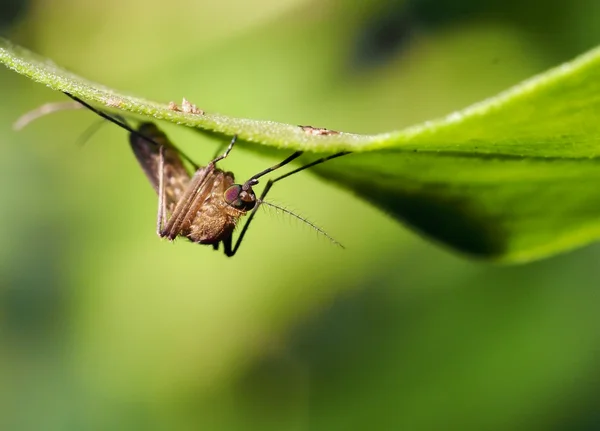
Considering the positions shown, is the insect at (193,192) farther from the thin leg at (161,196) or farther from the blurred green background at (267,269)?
the blurred green background at (267,269)

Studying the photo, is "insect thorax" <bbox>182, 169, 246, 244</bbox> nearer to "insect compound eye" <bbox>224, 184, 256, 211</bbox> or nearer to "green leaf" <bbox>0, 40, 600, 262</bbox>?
"insect compound eye" <bbox>224, 184, 256, 211</bbox>

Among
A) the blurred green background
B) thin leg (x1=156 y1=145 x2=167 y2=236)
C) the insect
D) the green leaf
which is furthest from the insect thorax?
the blurred green background

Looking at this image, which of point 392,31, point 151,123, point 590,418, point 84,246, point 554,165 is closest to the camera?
point 554,165

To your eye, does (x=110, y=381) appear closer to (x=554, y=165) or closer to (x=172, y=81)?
(x=172, y=81)

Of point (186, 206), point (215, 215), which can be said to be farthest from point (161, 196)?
point (215, 215)

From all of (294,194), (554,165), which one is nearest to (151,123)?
(554,165)

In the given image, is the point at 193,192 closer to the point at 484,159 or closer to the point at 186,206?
the point at 186,206
